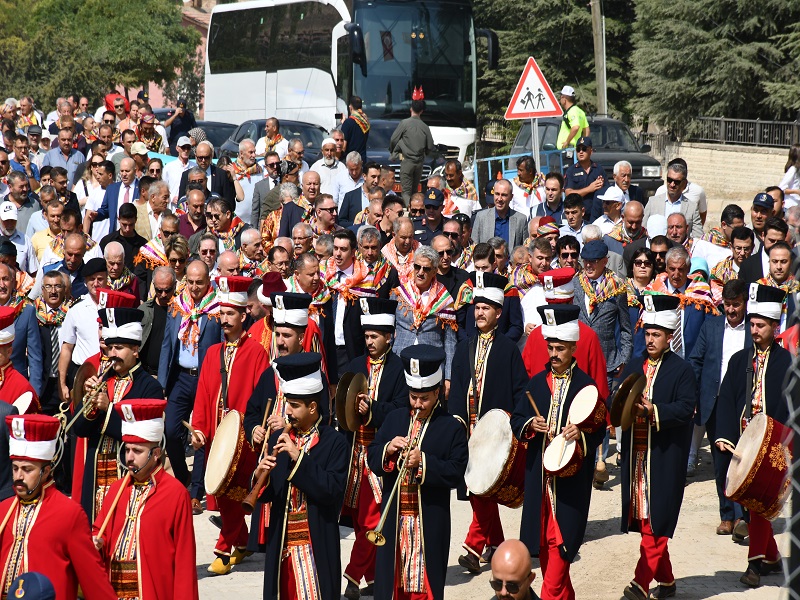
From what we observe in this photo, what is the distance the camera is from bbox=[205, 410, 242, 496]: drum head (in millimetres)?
8164

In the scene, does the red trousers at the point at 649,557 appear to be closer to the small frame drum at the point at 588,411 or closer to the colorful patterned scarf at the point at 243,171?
the small frame drum at the point at 588,411

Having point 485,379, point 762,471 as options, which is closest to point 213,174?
point 485,379

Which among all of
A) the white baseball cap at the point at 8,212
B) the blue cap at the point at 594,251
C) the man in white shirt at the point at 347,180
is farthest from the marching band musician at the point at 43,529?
the man in white shirt at the point at 347,180

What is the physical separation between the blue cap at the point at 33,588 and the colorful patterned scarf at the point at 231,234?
8.24m

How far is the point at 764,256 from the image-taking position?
11875mm

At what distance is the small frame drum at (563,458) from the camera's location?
27.5 feet

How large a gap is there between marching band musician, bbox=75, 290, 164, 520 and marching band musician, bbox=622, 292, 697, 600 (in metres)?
3.33

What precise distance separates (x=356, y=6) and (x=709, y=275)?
15.8 m

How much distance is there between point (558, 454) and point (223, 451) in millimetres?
2140

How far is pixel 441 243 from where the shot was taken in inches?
473

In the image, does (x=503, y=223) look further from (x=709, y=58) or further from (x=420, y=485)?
(x=709, y=58)

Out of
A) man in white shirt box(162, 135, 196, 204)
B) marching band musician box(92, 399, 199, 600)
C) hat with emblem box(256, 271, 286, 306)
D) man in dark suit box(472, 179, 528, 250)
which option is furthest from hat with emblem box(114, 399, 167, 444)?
man in white shirt box(162, 135, 196, 204)

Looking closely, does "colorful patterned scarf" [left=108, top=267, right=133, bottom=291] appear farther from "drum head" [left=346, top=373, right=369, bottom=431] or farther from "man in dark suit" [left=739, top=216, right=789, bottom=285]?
"man in dark suit" [left=739, top=216, right=789, bottom=285]

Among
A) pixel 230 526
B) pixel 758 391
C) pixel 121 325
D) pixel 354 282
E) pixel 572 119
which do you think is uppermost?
pixel 572 119
